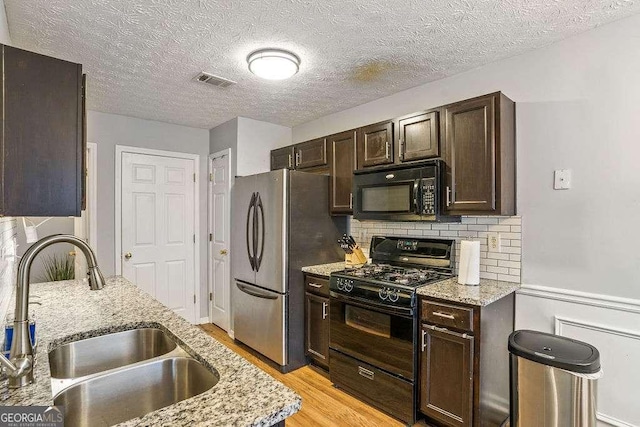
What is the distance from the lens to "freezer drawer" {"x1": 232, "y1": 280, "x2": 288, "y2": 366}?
3.01 metres

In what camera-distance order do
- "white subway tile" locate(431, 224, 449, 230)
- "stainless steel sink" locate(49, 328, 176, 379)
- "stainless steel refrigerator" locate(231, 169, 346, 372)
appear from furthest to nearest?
1. "stainless steel refrigerator" locate(231, 169, 346, 372)
2. "white subway tile" locate(431, 224, 449, 230)
3. "stainless steel sink" locate(49, 328, 176, 379)

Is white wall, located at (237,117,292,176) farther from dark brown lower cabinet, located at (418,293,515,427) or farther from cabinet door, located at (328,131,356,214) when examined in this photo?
dark brown lower cabinet, located at (418,293,515,427)

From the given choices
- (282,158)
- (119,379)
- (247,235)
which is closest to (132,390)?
(119,379)

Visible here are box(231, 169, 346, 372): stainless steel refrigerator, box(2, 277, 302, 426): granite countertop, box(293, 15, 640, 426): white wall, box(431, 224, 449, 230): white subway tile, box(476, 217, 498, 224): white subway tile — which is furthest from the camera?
box(231, 169, 346, 372): stainless steel refrigerator

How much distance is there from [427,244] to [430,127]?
936 millimetres

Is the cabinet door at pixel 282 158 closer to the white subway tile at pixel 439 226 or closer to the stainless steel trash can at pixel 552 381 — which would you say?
the white subway tile at pixel 439 226

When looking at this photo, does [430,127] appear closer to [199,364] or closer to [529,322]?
[529,322]

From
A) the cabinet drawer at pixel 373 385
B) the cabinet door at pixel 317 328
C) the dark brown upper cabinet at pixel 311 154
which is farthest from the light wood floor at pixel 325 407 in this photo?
the dark brown upper cabinet at pixel 311 154

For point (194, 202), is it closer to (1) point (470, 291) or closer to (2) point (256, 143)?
(2) point (256, 143)

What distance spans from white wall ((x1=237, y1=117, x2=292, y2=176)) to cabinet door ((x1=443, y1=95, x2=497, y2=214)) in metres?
2.23

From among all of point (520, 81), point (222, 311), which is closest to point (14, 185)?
point (520, 81)

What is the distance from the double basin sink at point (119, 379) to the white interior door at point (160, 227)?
253 centimetres

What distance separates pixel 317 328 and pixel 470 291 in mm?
1390

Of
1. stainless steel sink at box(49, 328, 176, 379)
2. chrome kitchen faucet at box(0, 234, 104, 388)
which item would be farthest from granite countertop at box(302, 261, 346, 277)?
chrome kitchen faucet at box(0, 234, 104, 388)
